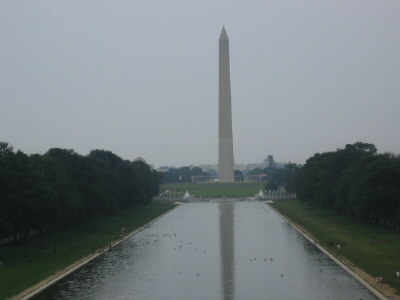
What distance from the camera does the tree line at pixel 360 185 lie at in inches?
1962

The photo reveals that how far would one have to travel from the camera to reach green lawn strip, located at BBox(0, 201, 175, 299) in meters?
29.6

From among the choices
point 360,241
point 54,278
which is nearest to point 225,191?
point 360,241

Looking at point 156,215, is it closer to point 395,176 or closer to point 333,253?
point 395,176

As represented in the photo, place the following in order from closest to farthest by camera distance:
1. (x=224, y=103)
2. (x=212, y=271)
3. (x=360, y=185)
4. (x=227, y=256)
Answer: (x=212, y=271) → (x=227, y=256) → (x=360, y=185) → (x=224, y=103)

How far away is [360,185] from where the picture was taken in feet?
174

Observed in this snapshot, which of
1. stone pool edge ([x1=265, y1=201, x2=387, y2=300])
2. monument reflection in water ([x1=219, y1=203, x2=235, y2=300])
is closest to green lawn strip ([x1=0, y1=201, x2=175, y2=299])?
monument reflection in water ([x1=219, y1=203, x2=235, y2=300])

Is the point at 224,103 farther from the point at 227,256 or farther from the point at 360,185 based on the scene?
the point at 227,256

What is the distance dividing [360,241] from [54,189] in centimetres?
2378

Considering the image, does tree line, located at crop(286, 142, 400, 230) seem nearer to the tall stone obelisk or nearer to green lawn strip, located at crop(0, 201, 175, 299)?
green lawn strip, located at crop(0, 201, 175, 299)

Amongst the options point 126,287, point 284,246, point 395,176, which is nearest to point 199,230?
point 284,246

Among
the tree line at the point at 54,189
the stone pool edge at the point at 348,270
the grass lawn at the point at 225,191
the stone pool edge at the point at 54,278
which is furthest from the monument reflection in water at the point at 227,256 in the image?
the grass lawn at the point at 225,191

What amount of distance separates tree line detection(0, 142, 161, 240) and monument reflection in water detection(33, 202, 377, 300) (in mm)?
6128

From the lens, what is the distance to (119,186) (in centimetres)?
7512

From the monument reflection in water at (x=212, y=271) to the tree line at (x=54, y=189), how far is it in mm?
6128
